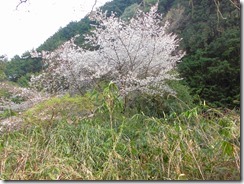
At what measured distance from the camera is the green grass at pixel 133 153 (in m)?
1.84

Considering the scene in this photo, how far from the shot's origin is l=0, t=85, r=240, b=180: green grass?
1.84m

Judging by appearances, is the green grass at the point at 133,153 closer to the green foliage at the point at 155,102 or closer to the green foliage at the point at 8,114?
the green foliage at the point at 8,114

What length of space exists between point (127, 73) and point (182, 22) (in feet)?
13.1

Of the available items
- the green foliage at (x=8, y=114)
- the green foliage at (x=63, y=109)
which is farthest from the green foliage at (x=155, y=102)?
the green foliage at (x=8, y=114)

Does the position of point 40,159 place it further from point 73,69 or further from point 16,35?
point 73,69

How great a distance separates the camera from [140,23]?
603cm

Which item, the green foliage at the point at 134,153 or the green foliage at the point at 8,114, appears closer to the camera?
the green foliage at the point at 134,153

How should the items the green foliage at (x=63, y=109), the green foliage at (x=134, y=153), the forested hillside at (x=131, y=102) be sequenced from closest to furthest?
1. the green foliage at (x=134, y=153)
2. the forested hillside at (x=131, y=102)
3. the green foliage at (x=63, y=109)

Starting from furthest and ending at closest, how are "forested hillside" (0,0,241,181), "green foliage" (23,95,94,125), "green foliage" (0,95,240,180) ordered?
"green foliage" (23,95,94,125) < "forested hillside" (0,0,241,181) < "green foliage" (0,95,240,180)

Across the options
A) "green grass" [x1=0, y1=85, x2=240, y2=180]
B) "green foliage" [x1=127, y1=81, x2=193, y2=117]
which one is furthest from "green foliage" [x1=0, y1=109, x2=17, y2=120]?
"green foliage" [x1=127, y1=81, x2=193, y2=117]

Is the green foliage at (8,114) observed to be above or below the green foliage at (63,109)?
above

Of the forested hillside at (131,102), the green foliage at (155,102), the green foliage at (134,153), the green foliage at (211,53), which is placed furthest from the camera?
the green foliage at (211,53)

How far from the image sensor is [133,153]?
215cm

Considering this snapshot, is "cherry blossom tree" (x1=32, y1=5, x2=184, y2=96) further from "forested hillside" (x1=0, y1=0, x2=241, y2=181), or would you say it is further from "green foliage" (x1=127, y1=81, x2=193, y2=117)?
"green foliage" (x1=127, y1=81, x2=193, y2=117)
